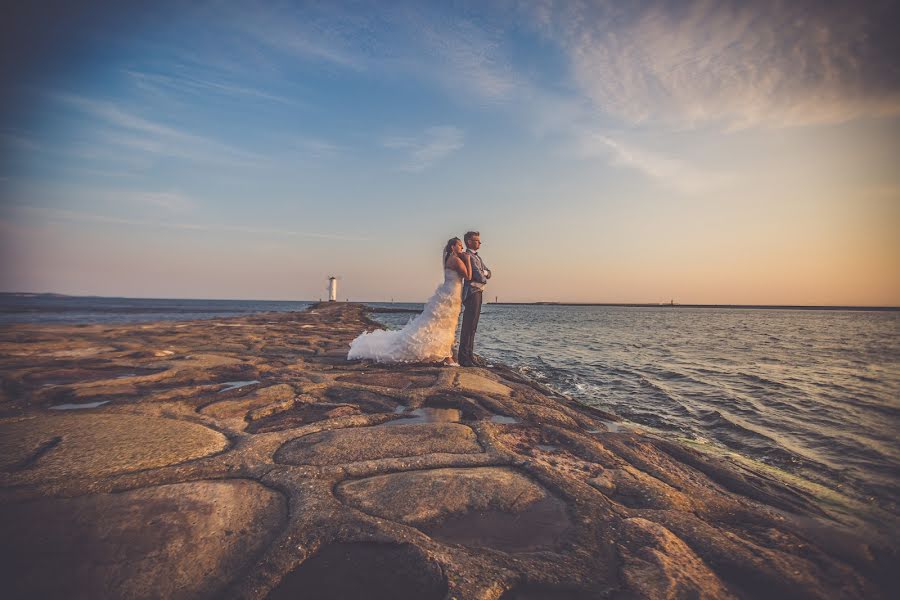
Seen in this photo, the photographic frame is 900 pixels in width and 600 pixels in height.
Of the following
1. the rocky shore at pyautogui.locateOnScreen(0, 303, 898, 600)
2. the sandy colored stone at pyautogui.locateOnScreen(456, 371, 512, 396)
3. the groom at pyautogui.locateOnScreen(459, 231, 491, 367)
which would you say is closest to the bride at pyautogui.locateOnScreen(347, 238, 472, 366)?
the groom at pyautogui.locateOnScreen(459, 231, 491, 367)

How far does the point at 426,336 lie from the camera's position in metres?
6.39

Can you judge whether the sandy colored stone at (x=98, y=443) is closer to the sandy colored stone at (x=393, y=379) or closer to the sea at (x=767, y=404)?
the sandy colored stone at (x=393, y=379)

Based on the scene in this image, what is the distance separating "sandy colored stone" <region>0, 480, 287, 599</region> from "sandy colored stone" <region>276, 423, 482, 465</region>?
0.47 m

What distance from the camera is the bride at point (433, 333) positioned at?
6.30 m

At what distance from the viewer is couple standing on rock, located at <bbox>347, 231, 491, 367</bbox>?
20.7 ft

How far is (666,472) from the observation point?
2664 mm

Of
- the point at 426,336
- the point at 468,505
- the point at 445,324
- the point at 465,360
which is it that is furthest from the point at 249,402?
the point at 465,360

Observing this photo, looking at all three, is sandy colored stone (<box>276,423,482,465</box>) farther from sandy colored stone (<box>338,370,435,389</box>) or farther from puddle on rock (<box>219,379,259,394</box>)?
puddle on rock (<box>219,379,259,394</box>)

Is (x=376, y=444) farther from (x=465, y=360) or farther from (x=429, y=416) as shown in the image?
(x=465, y=360)

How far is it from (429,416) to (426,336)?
2868mm

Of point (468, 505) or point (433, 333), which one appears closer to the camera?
point (468, 505)

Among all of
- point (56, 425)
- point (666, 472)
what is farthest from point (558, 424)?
point (56, 425)

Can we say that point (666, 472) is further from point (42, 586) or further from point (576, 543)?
point (42, 586)

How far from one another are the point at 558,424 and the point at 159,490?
291 cm
